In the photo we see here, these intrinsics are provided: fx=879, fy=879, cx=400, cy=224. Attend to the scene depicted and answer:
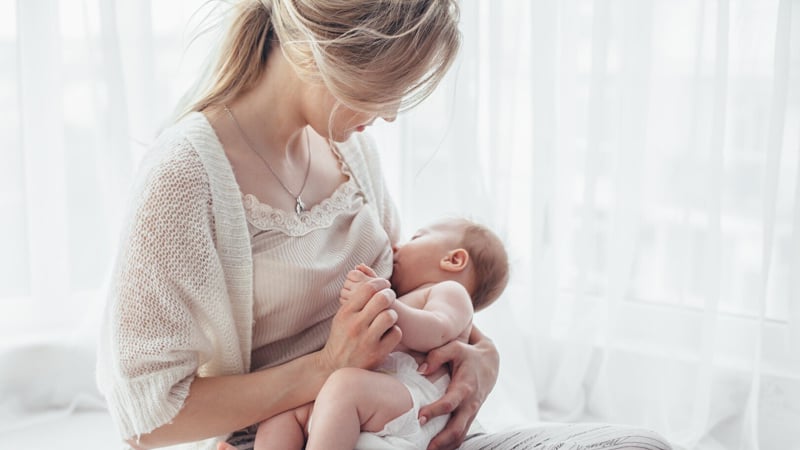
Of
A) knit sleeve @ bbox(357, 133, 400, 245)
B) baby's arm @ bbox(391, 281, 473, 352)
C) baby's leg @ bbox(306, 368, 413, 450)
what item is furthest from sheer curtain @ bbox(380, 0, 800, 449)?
baby's leg @ bbox(306, 368, 413, 450)

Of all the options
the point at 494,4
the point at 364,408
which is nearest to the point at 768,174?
the point at 494,4

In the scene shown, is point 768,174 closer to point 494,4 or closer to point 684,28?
Answer: point 684,28

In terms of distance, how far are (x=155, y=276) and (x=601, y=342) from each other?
57.2 inches

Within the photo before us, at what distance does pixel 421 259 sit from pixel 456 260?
0.22 feet

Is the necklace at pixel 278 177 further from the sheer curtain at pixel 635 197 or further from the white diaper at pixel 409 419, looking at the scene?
the sheer curtain at pixel 635 197

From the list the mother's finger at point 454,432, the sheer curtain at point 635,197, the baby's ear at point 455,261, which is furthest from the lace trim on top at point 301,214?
the sheer curtain at point 635,197

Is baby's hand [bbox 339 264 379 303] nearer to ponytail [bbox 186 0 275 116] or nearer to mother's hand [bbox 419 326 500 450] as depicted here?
mother's hand [bbox 419 326 500 450]

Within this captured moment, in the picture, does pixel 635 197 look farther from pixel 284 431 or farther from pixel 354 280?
pixel 284 431

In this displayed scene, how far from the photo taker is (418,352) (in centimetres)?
147

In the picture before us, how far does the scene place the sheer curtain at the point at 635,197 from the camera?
206cm

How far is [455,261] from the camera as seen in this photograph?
64.8 inches

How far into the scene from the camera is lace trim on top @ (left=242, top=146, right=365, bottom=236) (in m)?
1.36

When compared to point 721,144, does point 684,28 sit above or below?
above

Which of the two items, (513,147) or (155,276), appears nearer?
(155,276)
